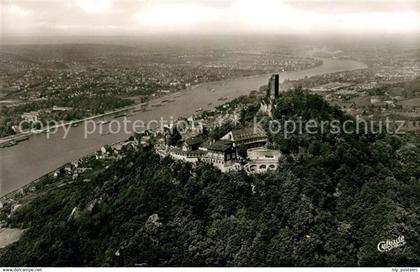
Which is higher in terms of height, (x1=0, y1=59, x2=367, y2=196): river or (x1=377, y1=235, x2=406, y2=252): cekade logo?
(x1=377, y1=235, x2=406, y2=252): cekade logo

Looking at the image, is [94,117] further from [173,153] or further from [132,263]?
[132,263]

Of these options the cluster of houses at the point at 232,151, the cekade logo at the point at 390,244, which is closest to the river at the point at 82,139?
the cluster of houses at the point at 232,151

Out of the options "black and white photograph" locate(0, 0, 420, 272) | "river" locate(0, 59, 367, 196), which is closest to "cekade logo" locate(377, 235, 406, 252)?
"black and white photograph" locate(0, 0, 420, 272)

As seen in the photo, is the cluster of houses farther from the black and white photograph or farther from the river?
the river

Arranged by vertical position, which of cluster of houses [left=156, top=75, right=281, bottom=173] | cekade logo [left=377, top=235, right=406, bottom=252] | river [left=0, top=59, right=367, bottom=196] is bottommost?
river [left=0, top=59, right=367, bottom=196]

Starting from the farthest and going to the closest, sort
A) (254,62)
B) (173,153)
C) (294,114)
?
(254,62) < (294,114) < (173,153)

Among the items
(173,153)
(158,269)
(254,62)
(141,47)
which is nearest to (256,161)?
(173,153)

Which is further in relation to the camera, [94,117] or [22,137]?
[94,117]

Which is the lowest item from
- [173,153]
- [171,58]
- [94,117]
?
[94,117]
